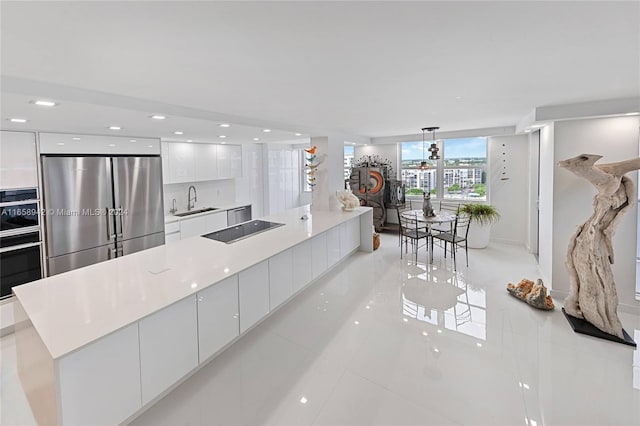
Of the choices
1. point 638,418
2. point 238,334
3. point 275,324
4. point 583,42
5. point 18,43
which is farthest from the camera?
point 275,324

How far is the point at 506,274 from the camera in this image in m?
4.68

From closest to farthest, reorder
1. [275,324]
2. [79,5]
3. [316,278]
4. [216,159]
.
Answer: [79,5]
[275,324]
[316,278]
[216,159]

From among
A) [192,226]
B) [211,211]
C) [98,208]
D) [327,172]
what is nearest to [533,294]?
[327,172]

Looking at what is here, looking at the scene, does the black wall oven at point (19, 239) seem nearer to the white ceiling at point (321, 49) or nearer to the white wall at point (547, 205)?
the white ceiling at point (321, 49)

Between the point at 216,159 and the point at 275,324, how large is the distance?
158 inches

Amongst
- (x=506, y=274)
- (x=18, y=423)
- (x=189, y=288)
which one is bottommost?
(x=18, y=423)

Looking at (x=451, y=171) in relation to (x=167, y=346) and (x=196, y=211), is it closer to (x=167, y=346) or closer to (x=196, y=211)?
(x=196, y=211)

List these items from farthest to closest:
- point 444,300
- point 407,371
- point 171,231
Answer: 1. point 171,231
2. point 444,300
3. point 407,371

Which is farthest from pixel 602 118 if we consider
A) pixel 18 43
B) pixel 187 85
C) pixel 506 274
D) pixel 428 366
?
pixel 18 43

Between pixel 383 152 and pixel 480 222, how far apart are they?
288 cm

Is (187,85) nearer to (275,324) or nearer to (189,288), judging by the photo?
(189,288)

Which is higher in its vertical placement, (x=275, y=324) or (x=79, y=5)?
(x=79, y=5)

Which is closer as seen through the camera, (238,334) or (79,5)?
(79,5)

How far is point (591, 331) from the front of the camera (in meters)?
3.03
